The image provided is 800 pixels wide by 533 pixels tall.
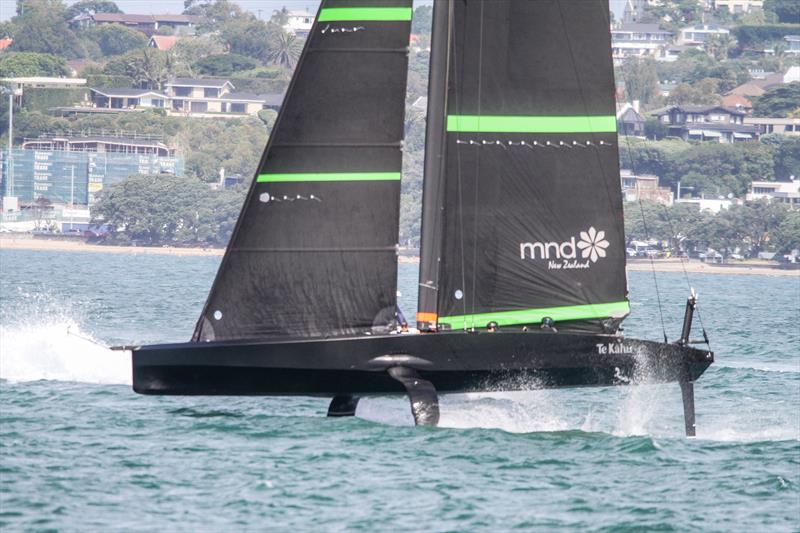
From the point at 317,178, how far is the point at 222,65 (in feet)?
482

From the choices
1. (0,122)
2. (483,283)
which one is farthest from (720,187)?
(483,283)

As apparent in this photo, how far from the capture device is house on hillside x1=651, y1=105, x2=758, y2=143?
136 metres

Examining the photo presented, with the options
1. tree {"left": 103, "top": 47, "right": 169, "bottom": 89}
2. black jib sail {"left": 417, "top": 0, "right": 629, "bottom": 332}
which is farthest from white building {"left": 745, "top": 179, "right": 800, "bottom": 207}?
black jib sail {"left": 417, "top": 0, "right": 629, "bottom": 332}

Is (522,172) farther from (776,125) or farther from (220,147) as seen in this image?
(776,125)

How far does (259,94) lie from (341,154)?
134m

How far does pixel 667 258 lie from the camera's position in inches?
4050

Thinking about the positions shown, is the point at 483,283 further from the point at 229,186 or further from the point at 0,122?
the point at 0,122

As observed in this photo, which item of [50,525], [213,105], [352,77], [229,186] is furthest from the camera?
[213,105]

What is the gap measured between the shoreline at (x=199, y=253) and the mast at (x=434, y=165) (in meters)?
81.7

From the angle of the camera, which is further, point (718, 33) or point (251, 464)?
point (718, 33)

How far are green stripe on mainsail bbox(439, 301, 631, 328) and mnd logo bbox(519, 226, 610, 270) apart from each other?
423 millimetres

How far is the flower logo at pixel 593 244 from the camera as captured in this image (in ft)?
55.5

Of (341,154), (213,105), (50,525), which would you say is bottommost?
(50,525)

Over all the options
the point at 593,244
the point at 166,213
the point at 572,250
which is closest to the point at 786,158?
the point at 166,213
